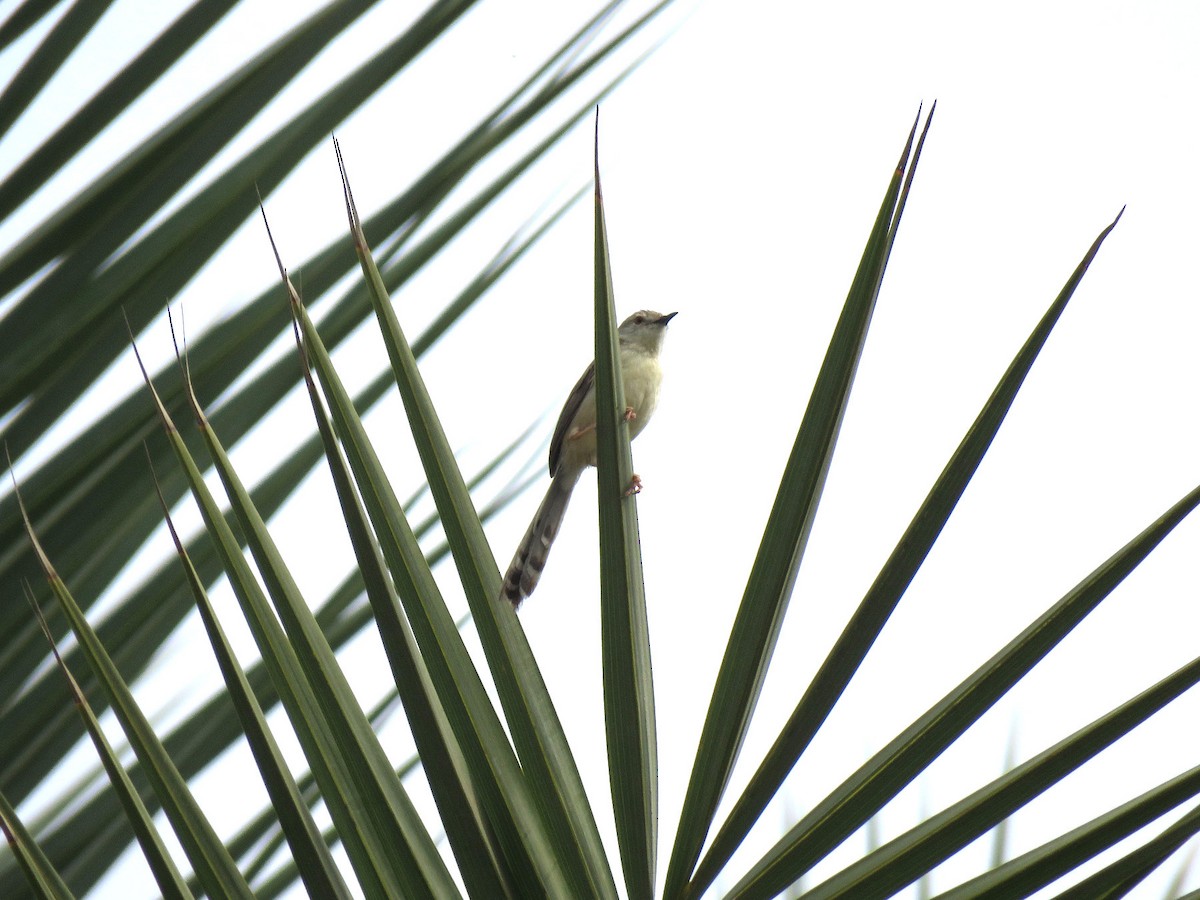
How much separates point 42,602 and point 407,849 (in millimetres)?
690

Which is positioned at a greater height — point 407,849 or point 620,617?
point 620,617

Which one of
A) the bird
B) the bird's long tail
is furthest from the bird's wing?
the bird's long tail

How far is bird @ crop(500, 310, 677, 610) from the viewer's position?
4255mm

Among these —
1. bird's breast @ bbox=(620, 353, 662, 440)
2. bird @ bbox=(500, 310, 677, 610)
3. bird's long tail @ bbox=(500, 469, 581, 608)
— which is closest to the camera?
bird's long tail @ bbox=(500, 469, 581, 608)

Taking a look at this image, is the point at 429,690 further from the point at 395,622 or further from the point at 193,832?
the point at 193,832

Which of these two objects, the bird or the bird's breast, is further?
the bird's breast

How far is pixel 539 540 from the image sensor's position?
12.6 feet

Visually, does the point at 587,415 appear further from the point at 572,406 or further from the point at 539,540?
the point at 539,540

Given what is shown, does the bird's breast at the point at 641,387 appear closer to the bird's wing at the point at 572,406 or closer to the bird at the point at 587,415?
the bird at the point at 587,415

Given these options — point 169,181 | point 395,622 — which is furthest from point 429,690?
point 169,181

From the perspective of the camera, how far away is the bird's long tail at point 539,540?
327cm

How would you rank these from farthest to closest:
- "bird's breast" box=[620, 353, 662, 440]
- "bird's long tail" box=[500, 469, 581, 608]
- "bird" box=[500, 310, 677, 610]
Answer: "bird's breast" box=[620, 353, 662, 440] → "bird" box=[500, 310, 677, 610] → "bird's long tail" box=[500, 469, 581, 608]

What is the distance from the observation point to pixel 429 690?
119cm

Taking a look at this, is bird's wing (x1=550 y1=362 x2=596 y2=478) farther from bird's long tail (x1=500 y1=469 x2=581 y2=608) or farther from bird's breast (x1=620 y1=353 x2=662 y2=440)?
bird's long tail (x1=500 y1=469 x2=581 y2=608)
